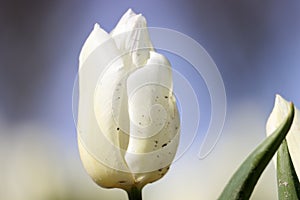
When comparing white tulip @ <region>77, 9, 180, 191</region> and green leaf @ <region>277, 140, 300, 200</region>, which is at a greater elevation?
white tulip @ <region>77, 9, 180, 191</region>

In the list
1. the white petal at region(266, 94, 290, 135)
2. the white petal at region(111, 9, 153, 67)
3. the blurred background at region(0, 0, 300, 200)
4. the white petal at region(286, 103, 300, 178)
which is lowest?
the white petal at region(286, 103, 300, 178)

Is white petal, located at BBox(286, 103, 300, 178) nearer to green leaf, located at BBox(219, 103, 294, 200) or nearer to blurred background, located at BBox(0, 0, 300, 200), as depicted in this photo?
green leaf, located at BBox(219, 103, 294, 200)

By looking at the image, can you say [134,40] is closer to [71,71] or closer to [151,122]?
[151,122]

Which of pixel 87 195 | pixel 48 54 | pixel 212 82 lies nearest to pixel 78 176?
Result: pixel 87 195

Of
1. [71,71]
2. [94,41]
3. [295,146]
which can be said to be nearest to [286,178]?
[295,146]

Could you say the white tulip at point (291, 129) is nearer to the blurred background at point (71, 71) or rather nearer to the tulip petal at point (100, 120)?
the tulip petal at point (100, 120)

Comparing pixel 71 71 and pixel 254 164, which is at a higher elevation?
pixel 71 71

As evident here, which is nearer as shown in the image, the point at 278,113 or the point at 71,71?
the point at 278,113

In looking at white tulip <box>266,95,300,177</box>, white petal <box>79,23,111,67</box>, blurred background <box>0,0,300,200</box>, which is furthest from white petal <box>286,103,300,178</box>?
blurred background <box>0,0,300,200</box>
